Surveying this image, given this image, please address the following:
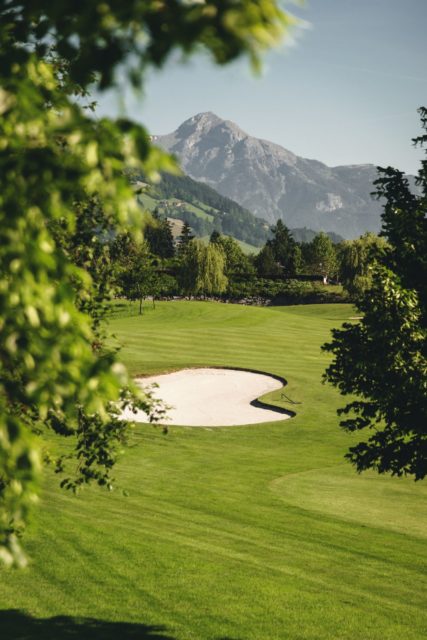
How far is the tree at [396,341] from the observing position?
44.1 ft

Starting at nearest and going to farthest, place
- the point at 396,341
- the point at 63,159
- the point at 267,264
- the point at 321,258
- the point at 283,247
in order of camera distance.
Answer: the point at 63,159 < the point at 396,341 < the point at 267,264 < the point at 321,258 < the point at 283,247

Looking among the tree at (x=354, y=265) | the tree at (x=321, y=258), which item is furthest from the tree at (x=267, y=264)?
the tree at (x=354, y=265)

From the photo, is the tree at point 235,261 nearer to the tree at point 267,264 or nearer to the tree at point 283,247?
the tree at point 267,264

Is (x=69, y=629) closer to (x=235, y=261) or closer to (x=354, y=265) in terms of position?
(x=354, y=265)

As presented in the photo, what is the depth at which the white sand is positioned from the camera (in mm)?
37188

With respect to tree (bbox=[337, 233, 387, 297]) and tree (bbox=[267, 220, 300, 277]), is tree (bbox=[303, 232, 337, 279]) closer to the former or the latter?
tree (bbox=[267, 220, 300, 277])

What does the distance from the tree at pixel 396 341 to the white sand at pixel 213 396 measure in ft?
68.3

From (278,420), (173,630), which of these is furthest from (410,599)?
(278,420)

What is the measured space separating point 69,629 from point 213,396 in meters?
29.3

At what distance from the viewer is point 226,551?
1672 centimetres

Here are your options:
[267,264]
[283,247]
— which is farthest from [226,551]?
[283,247]

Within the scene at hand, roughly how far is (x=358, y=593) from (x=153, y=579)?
15.4ft

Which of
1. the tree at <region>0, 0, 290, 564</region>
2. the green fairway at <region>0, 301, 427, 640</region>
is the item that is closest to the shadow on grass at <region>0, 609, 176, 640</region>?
the green fairway at <region>0, 301, 427, 640</region>

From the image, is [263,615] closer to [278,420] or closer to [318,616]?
[318,616]
